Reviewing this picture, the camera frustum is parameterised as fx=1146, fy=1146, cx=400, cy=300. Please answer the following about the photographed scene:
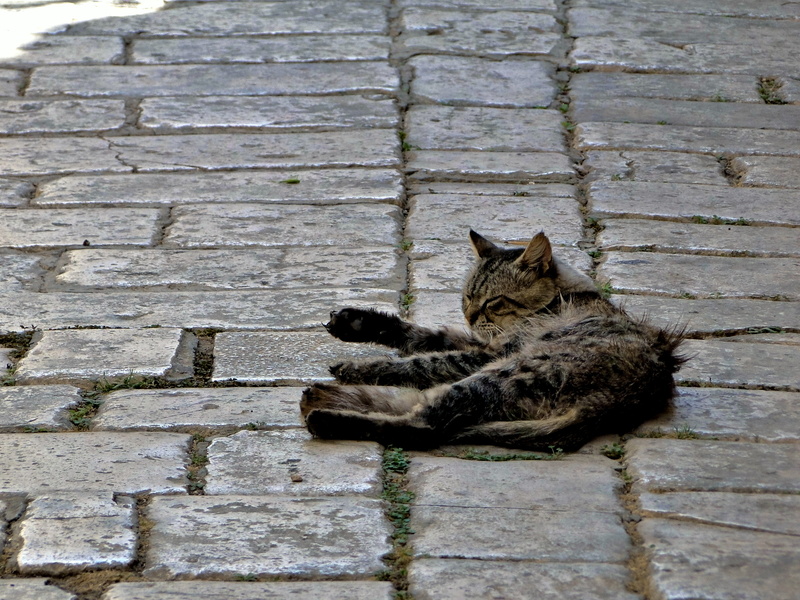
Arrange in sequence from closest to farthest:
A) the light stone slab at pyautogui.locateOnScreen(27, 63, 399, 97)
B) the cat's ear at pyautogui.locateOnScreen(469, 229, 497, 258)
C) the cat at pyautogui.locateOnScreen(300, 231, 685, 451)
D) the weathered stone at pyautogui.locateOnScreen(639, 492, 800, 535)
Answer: the weathered stone at pyautogui.locateOnScreen(639, 492, 800, 535)
the cat at pyautogui.locateOnScreen(300, 231, 685, 451)
the cat's ear at pyautogui.locateOnScreen(469, 229, 497, 258)
the light stone slab at pyautogui.locateOnScreen(27, 63, 399, 97)

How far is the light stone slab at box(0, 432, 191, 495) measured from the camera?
2787mm

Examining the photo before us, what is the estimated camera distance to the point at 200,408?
128 inches

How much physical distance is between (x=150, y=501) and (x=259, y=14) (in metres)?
5.20

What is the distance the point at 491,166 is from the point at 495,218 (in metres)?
0.51

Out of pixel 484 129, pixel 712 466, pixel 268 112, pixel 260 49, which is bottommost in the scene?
pixel 712 466

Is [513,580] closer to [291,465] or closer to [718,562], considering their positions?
[718,562]

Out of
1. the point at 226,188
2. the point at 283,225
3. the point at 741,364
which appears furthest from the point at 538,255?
the point at 226,188

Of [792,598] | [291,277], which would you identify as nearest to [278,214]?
[291,277]

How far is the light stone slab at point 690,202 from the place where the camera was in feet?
15.6

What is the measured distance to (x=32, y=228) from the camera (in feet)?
15.2

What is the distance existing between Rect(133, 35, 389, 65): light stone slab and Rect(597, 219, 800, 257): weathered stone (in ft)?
7.99

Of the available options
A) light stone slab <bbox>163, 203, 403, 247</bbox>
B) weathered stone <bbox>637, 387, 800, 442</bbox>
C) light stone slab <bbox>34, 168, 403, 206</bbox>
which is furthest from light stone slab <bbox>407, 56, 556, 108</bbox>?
weathered stone <bbox>637, 387, 800, 442</bbox>

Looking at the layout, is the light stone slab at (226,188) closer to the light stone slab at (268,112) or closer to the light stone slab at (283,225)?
the light stone slab at (283,225)

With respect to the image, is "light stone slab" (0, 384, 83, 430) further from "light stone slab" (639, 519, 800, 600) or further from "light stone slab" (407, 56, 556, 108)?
"light stone slab" (407, 56, 556, 108)
